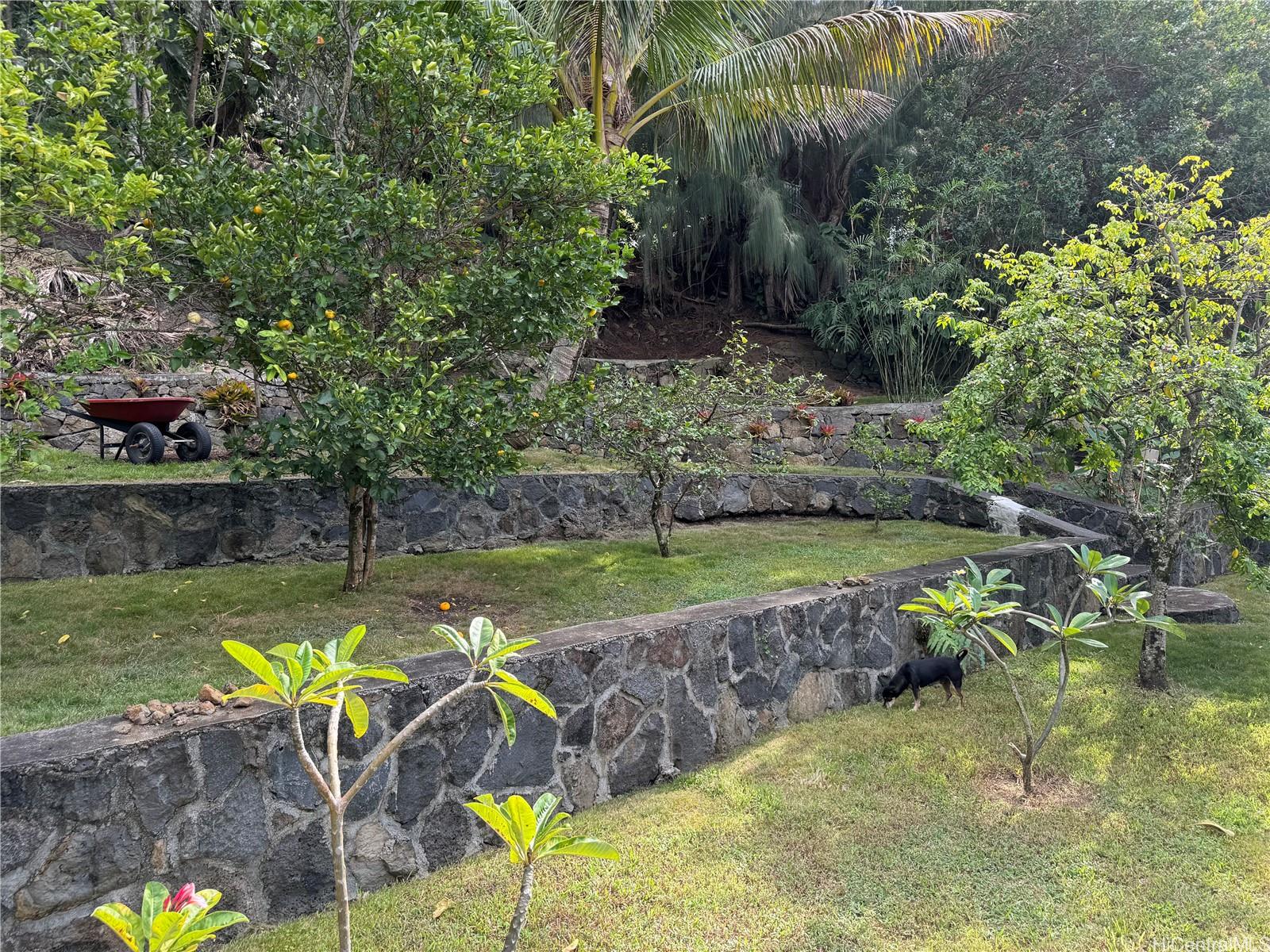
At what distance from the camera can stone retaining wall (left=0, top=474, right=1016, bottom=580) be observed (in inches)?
202

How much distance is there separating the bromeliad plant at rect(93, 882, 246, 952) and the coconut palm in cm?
656

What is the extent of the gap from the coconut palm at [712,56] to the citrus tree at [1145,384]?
3.88m

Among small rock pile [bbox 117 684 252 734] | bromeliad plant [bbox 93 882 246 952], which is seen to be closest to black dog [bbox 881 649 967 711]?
small rock pile [bbox 117 684 252 734]

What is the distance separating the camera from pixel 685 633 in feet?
13.5

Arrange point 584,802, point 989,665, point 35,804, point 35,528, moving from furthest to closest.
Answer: point 989,665 → point 35,528 → point 584,802 → point 35,804

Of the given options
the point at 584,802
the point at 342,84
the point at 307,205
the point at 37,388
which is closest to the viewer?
the point at 37,388

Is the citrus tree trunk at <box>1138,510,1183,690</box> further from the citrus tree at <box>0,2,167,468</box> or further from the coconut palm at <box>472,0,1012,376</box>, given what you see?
the citrus tree at <box>0,2,167,468</box>

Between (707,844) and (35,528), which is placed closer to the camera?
(707,844)

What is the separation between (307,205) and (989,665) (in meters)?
5.14

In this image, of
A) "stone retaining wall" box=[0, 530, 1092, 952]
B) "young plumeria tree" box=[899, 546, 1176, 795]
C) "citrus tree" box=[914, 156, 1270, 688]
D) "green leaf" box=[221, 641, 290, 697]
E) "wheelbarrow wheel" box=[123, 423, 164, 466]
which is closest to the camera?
"green leaf" box=[221, 641, 290, 697]

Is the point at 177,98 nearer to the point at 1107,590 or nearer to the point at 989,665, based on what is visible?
the point at 1107,590

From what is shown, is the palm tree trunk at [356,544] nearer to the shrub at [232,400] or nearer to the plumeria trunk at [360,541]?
the plumeria trunk at [360,541]

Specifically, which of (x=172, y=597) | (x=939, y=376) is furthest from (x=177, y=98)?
(x=939, y=376)

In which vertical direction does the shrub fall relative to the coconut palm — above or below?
below
